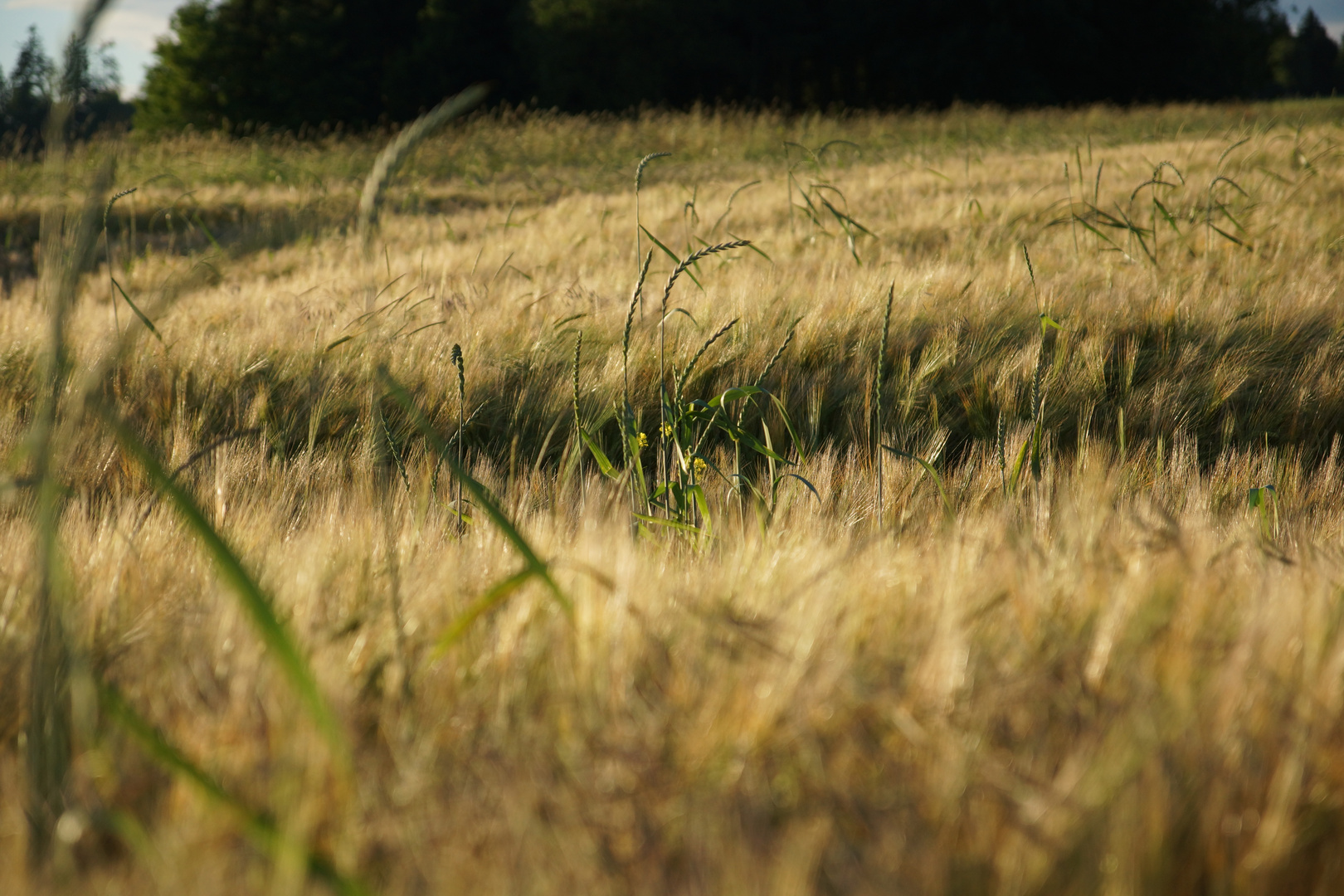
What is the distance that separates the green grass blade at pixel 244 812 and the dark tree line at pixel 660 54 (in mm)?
22616

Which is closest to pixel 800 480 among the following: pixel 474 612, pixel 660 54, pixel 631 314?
pixel 631 314

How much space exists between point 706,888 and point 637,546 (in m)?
0.58

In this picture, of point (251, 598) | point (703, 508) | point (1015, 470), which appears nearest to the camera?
point (251, 598)

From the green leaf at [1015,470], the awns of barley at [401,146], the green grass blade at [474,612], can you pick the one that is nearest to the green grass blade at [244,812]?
the green grass blade at [474,612]

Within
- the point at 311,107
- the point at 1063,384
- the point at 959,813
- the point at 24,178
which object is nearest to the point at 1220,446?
the point at 1063,384

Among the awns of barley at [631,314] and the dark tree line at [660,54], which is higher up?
the dark tree line at [660,54]

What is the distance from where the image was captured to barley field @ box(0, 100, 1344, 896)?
0.53 m

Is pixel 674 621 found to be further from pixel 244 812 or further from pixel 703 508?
pixel 703 508

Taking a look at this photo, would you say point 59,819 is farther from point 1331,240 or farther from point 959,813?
point 1331,240

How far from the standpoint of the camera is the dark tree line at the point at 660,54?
2036 cm

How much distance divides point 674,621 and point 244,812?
1.27 ft

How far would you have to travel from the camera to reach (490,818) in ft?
1.83

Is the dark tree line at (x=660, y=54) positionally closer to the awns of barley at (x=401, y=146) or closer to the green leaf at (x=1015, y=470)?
the green leaf at (x=1015, y=470)

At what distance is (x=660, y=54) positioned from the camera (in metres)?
21.2
